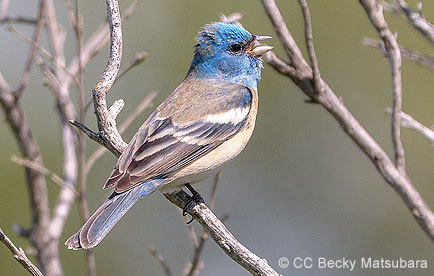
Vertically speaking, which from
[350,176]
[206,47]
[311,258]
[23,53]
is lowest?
[311,258]

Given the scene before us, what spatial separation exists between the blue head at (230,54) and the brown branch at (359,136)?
0.97 m

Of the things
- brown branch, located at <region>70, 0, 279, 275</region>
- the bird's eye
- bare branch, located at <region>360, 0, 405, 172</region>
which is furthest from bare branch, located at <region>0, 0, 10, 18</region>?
bare branch, located at <region>360, 0, 405, 172</region>

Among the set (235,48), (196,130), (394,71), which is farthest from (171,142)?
(394,71)

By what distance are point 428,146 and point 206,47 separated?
297 centimetres

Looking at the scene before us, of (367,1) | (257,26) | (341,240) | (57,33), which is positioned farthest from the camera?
(341,240)

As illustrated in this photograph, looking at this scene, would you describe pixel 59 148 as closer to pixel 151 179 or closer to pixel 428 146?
pixel 151 179

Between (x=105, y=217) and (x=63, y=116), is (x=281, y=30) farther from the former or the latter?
(x=63, y=116)

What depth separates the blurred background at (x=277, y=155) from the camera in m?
6.96

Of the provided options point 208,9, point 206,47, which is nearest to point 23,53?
point 208,9

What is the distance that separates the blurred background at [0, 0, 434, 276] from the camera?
696 cm

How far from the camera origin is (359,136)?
12.0 feet

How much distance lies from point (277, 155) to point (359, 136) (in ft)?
15.4

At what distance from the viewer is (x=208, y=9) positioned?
711 cm

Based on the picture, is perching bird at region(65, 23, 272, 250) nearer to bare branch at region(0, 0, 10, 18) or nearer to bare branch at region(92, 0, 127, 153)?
bare branch at region(92, 0, 127, 153)
